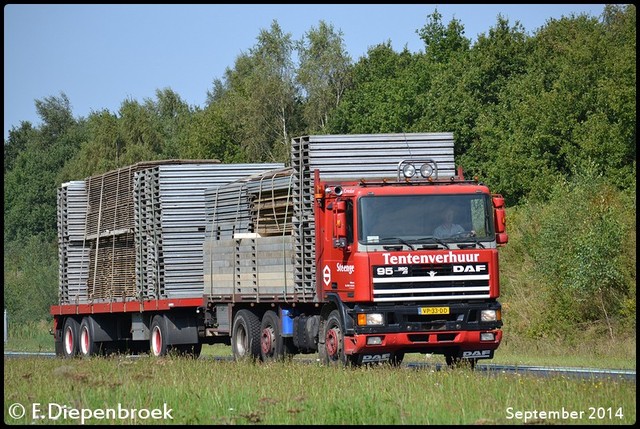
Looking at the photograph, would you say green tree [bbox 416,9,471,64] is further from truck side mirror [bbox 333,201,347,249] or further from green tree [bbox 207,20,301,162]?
truck side mirror [bbox 333,201,347,249]

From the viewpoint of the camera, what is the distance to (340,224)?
21250 mm

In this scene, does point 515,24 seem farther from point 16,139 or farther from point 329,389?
point 16,139

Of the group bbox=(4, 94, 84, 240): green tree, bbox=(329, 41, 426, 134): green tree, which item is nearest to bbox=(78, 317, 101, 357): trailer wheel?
bbox=(329, 41, 426, 134): green tree

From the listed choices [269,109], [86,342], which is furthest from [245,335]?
[269,109]

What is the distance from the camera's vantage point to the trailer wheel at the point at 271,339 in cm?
2453

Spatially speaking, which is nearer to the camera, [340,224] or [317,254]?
[340,224]

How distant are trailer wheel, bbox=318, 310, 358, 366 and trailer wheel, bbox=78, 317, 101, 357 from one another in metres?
10.7

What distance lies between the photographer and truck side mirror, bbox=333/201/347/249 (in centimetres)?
2122

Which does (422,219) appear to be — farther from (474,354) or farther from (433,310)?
(474,354)

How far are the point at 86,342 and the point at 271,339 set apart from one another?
356 inches

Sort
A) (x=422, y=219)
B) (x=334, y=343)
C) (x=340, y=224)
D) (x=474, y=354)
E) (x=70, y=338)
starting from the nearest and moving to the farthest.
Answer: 1. (x=422, y=219)
2. (x=340, y=224)
3. (x=474, y=354)
4. (x=334, y=343)
5. (x=70, y=338)

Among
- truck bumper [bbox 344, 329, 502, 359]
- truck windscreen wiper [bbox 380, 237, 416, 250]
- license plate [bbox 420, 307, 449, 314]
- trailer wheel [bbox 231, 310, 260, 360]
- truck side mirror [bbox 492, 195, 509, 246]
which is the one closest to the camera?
truck windscreen wiper [bbox 380, 237, 416, 250]

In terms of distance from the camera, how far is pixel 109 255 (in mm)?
32406

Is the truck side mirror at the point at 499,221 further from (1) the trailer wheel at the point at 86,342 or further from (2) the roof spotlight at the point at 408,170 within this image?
(1) the trailer wheel at the point at 86,342
